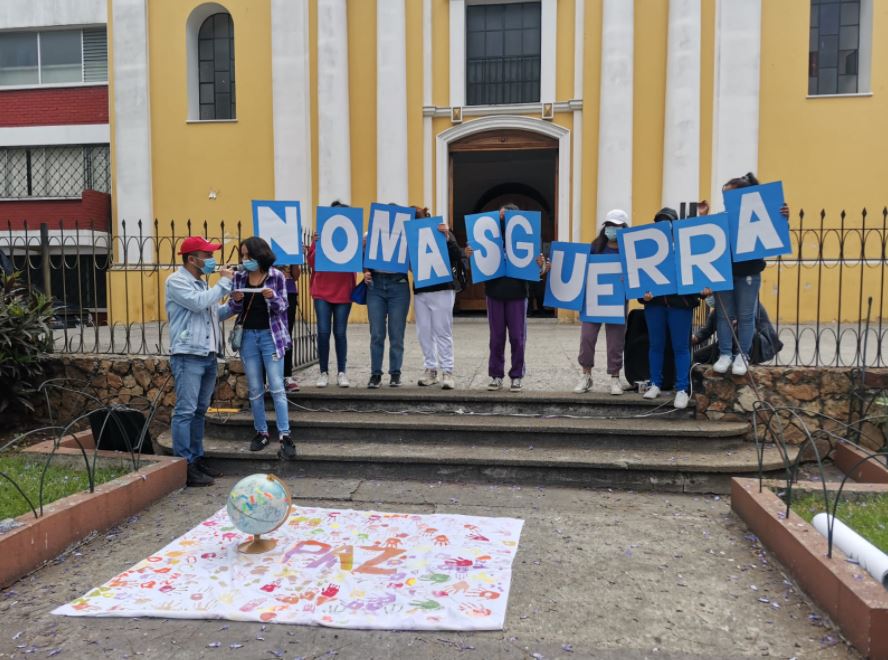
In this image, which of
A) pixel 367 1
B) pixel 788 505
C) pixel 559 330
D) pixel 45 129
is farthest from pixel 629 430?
pixel 45 129

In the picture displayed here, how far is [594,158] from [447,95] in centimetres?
330

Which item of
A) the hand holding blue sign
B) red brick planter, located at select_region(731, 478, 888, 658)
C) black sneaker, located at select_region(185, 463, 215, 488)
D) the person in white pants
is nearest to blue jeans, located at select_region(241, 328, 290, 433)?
black sneaker, located at select_region(185, 463, 215, 488)

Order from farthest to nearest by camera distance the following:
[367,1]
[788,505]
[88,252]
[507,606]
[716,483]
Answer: [88,252] → [367,1] → [716,483] → [788,505] → [507,606]

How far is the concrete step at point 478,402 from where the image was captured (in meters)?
6.18

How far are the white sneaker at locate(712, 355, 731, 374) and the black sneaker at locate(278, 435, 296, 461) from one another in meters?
3.87

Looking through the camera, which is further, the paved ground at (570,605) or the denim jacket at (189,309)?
the denim jacket at (189,309)

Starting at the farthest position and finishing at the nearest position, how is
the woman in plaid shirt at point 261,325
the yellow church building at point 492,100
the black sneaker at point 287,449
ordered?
1. the yellow church building at point 492,100
2. the black sneaker at point 287,449
3. the woman in plaid shirt at point 261,325

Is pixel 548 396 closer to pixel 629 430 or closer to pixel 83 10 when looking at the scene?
pixel 629 430

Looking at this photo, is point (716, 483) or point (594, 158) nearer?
point (716, 483)

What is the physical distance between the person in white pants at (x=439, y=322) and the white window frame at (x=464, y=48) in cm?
768

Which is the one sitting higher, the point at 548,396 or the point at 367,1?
the point at 367,1

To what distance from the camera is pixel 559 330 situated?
12453mm

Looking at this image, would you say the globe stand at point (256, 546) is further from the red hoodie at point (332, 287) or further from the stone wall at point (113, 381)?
the stone wall at point (113, 381)

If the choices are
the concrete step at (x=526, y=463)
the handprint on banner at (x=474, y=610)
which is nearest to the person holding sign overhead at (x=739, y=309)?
the concrete step at (x=526, y=463)
